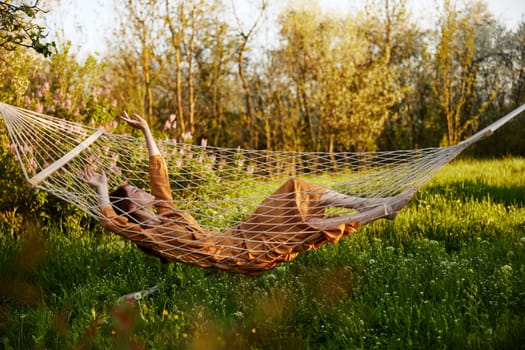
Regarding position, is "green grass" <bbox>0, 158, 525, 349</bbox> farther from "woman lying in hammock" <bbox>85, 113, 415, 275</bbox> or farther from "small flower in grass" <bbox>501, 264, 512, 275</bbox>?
"woman lying in hammock" <bbox>85, 113, 415, 275</bbox>

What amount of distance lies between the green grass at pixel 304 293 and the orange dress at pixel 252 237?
0.28 meters

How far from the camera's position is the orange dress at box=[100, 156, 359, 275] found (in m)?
2.13

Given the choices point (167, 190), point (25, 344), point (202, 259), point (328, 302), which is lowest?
point (25, 344)

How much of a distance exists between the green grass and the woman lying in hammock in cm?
29

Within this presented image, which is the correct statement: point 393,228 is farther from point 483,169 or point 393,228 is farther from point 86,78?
point 86,78

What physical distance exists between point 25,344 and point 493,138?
297 inches

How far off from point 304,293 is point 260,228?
15.5 inches

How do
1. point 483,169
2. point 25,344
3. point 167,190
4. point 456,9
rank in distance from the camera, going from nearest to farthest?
point 25,344, point 167,190, point 483,169, point 456,9

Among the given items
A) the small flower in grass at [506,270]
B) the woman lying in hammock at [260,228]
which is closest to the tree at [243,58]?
the woman lying in hammock at [260,228]

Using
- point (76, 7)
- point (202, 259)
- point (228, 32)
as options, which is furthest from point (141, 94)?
point (202, 259)

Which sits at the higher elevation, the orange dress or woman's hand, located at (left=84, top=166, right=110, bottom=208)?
woman's hand, located at (left=84, top=166, right=110, bottom=208)

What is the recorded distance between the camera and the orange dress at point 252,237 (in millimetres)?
2129

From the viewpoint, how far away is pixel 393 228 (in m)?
3.40

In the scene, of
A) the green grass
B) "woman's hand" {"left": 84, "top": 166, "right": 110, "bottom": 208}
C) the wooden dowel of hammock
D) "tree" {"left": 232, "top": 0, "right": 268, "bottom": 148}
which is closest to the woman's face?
"woman's hand" {"left": 84, "top": 166, "right": 110, "bottom": 208}
